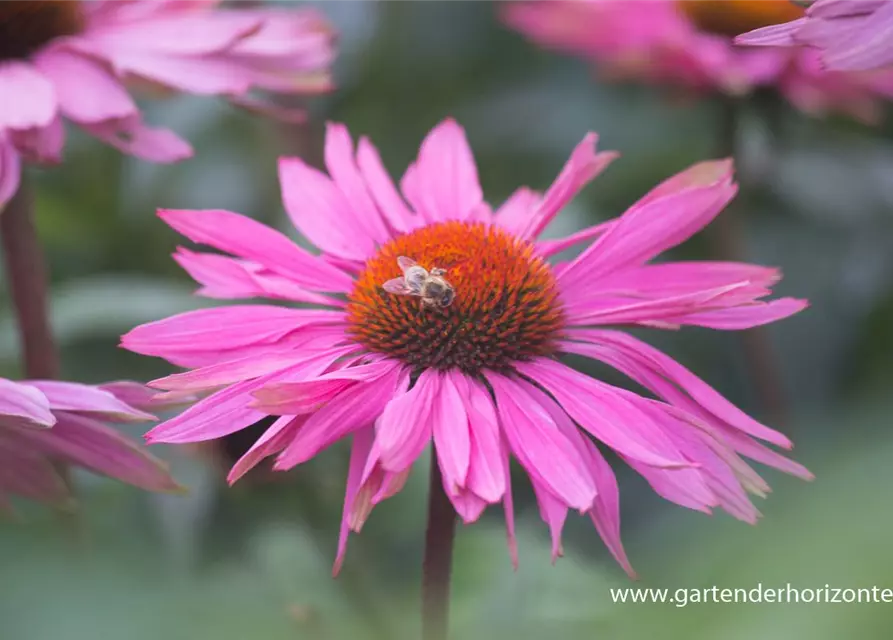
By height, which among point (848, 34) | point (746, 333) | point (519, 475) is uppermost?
point (848, 34)

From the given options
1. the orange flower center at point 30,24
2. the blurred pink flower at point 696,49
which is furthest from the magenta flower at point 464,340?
the blurred pink flower at point 696,49

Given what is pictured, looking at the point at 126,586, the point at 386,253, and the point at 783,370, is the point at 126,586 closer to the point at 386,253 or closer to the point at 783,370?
the point at 386,253

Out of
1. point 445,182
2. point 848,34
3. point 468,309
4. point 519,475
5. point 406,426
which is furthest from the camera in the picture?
point 519,475

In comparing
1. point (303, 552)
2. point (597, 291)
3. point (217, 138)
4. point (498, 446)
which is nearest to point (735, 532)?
point (498, 446)

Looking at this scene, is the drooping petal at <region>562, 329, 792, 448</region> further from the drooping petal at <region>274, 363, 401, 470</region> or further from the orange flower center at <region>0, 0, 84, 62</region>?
the orange flower center at <region>0, 0, 84, 62</region>

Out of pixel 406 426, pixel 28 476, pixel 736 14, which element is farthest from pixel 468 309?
pixel 736 14

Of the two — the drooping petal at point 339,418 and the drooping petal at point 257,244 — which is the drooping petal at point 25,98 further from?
the drooping petal at point 339,418

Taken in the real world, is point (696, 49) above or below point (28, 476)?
above

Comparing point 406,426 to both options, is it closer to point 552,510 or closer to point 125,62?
point 552,510
